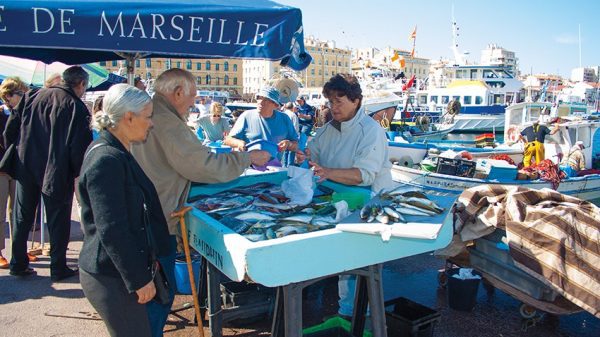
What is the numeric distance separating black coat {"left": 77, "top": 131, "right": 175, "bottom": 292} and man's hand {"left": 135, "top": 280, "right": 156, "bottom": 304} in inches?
1.3

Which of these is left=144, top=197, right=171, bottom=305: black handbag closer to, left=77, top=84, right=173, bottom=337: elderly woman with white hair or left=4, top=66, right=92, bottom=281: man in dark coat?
left=77, top=84, right=173, bottom=337: elderly woman with white hair

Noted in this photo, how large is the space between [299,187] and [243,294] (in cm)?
126

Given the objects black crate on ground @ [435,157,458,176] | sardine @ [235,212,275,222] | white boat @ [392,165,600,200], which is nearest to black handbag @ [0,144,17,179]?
sardine @ [235,212,275,222]

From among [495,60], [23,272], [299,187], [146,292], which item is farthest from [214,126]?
[495,60]

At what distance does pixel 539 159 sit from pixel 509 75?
2529 centimetres

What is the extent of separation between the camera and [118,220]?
230 centimetres

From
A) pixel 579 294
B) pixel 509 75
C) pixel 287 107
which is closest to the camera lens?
pixel 579 294

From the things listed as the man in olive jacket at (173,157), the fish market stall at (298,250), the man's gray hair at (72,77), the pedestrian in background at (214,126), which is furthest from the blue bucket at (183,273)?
the pedestrian in background at (214,126)

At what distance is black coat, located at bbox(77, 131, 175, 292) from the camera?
7.52ft

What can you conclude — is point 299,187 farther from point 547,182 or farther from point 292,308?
point 547,182

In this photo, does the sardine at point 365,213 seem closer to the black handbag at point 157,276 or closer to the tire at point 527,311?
the black handbag at point 157,276

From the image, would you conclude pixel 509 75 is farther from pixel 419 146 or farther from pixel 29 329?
pixel 29 329

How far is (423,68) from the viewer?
155 m

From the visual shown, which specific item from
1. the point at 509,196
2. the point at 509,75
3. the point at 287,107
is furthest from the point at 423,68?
the point at 509,196
